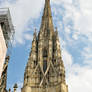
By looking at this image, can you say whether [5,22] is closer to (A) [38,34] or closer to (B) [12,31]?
(B) [12,31]

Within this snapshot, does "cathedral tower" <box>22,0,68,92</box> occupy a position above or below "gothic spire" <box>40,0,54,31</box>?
below

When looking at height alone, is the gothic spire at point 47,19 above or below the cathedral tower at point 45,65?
above

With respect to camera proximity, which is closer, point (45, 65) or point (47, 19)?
point (45, 65)

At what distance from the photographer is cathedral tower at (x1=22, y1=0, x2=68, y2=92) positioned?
25797mm

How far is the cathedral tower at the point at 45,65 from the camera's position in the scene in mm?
25797

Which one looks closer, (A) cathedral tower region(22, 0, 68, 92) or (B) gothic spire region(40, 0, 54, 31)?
(A) cathedral tower region(22, 0, 68, 92)

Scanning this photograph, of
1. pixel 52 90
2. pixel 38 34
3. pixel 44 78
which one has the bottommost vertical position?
pixel 52 90

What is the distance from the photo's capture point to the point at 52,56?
3025 centimetres

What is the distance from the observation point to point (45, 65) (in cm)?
2911

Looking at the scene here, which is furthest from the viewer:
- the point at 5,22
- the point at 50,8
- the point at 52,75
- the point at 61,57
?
the point at 50,8

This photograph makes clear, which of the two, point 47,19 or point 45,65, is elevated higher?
point 47,19

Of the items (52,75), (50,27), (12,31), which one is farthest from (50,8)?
(12,31)

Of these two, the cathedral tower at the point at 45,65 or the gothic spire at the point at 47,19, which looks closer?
the cathedral tower at the point at 45,65

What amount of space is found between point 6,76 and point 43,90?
7284 mm
